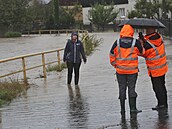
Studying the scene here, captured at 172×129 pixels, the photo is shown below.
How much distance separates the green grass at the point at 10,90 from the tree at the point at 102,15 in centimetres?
5984

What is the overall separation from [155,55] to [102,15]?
6550cm

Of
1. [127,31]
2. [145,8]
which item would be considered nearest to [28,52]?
[127,31]

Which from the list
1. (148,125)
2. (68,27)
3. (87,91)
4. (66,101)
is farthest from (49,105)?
(68,27)

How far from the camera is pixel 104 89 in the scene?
12484 millimetres

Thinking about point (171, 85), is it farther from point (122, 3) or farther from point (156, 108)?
point (122, 3)

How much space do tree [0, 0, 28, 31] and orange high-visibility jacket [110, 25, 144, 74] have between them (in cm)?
6257

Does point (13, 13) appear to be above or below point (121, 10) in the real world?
above

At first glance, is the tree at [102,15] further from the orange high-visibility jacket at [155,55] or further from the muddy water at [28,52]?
the orange high-visibility jacket at [155,55]

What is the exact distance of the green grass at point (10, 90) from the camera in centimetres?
1143

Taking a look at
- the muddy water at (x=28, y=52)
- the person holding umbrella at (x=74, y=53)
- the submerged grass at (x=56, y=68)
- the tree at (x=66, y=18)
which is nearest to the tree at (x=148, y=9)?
the muddy water at (x=28, y=52)

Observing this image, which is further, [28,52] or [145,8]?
[145,8]

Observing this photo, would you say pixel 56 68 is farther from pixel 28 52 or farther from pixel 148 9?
pixel 148 9

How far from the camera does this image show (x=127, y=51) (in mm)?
8328

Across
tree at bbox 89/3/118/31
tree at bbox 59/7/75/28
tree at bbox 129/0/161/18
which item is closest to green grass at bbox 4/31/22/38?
tree at bbox 59/7/75/28
